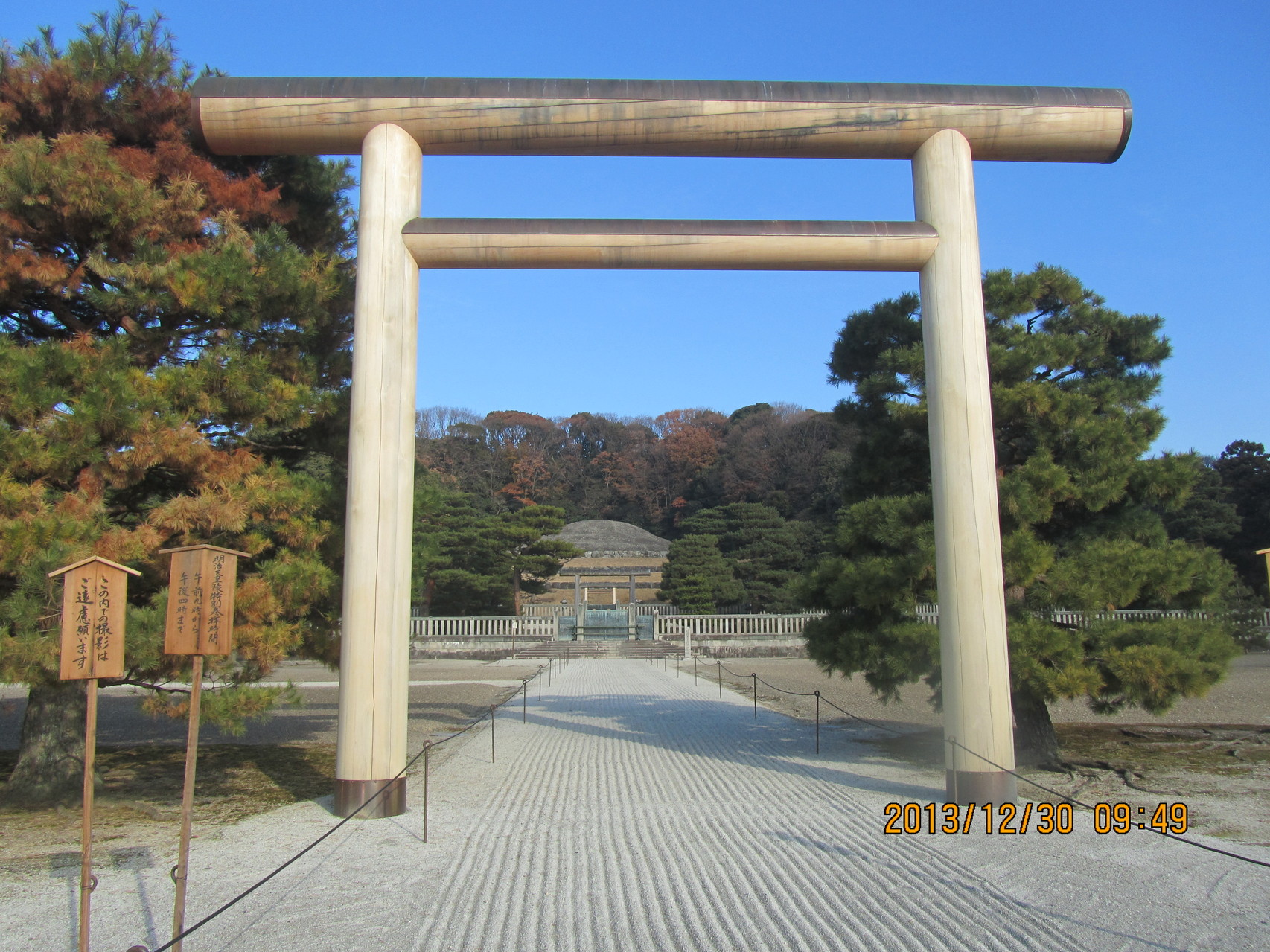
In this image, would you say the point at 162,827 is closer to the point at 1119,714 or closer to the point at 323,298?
the point at 323,298

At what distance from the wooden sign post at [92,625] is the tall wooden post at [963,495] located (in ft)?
15.8

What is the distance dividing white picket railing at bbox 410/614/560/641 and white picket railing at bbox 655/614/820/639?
3.77 metres

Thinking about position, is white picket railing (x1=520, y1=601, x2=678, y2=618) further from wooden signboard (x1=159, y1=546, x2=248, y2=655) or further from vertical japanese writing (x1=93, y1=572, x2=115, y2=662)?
vertical japanese writing (x1=93, y1=572, x2=115, y2=662)

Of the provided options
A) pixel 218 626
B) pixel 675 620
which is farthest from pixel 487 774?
pixel 675 620

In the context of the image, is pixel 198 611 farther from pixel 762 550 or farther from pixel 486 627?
pixel 762 550

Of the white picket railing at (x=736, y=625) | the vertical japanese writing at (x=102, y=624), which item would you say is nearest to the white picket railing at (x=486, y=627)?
the white picket railing at (x=736, y=625)

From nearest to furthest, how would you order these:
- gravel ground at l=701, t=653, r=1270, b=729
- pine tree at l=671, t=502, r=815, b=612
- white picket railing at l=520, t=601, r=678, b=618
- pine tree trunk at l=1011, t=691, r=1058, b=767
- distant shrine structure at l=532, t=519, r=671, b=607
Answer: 1. pine tree trunk at l=1011, t=691, r=1058, b=767
2. gravel ground at l=701, t=653, r=1270, b=729
3. white picket railing at l=520, t=601, r=678, b=618
4. pine tree at l=671, t=502, r=815, b=612
5. distant shrine structure at l=532, t=519, r=671, b=607

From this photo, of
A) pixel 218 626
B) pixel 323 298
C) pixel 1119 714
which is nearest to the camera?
pixel 218 626

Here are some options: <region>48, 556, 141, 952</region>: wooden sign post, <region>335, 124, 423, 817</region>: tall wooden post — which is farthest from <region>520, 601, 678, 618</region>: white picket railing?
<region>48, 556, 141, 952</region>: wooden sign post

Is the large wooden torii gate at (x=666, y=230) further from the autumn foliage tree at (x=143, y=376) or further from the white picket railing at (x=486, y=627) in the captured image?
the white picket railing at (x=486, y=627)

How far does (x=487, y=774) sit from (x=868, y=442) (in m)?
5.07

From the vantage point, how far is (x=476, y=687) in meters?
17.3

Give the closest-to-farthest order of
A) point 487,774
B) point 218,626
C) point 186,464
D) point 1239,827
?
point 218,626
point 1239,827
point 186,464
point 487,774
